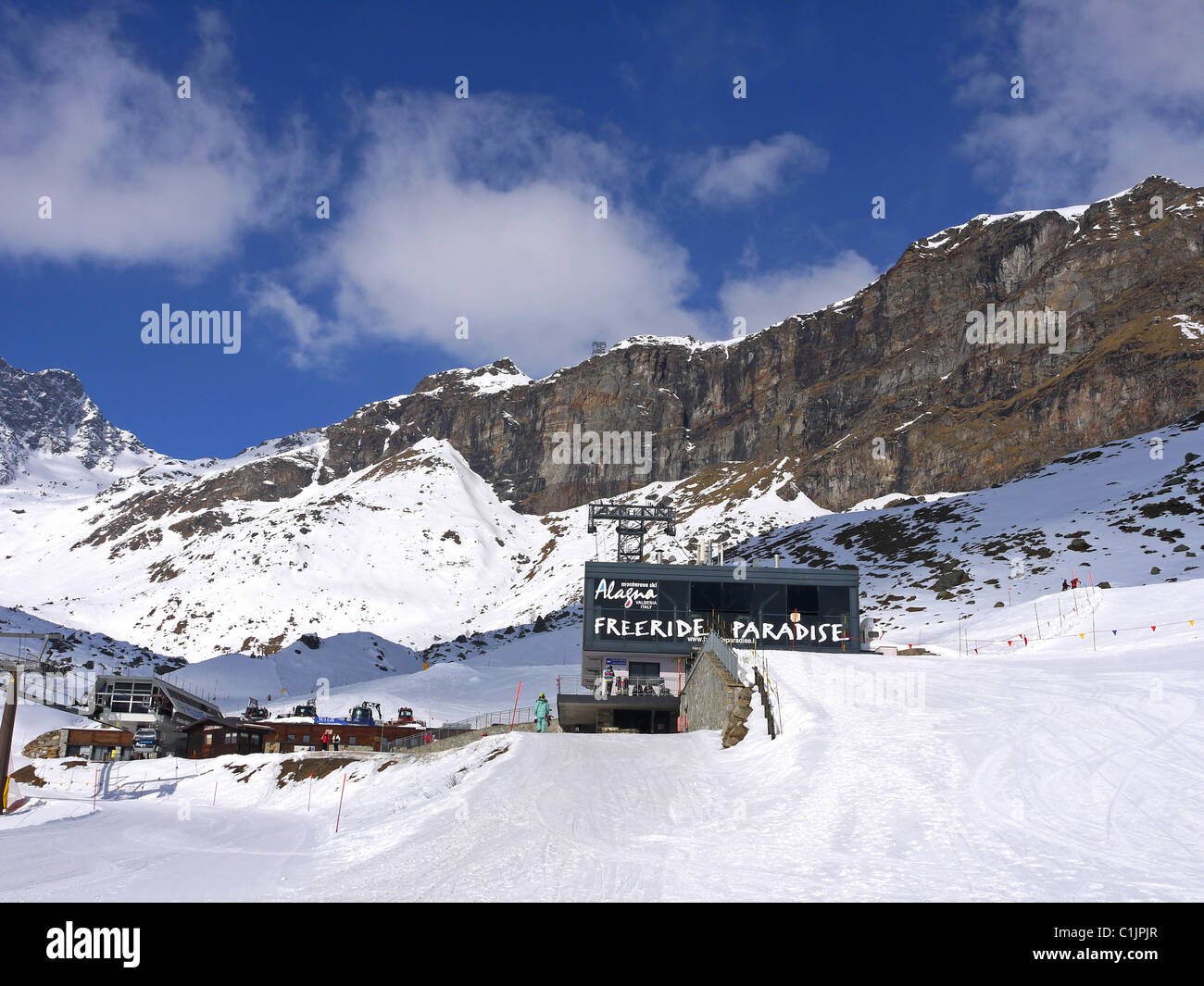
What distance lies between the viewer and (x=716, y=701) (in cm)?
2603

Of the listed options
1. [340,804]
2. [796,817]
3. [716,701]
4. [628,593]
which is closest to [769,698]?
[716,701]

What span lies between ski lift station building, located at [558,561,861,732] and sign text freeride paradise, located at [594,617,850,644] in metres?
0.04

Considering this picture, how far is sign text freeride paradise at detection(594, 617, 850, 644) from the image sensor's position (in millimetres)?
42562

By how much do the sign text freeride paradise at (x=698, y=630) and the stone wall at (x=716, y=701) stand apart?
846cm

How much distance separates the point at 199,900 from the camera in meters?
12.3

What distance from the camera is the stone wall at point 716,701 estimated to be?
22203 mm

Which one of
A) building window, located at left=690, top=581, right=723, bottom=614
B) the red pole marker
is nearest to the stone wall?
building window, located at left=690, top=581, right=723, bottom=614

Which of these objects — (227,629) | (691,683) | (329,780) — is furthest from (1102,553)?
(227,629)

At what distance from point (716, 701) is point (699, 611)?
57.2 ft

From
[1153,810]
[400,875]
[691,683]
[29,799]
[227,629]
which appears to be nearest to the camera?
[1153,810]

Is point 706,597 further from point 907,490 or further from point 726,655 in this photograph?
point 907,490
